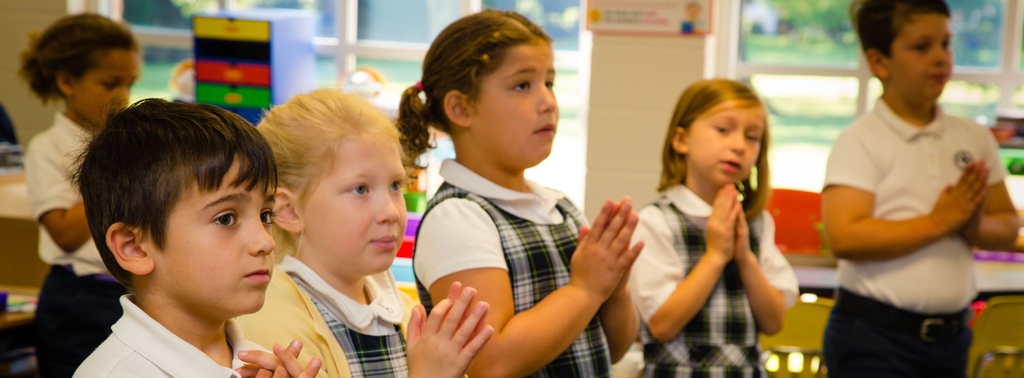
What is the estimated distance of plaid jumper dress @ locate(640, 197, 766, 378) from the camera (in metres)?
1.81

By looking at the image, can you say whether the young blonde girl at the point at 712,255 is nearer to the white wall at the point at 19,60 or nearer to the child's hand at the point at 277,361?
the child's hand at the point at 277,361

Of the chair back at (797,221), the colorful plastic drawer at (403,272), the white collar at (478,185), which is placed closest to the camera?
the white collar at (478,185)

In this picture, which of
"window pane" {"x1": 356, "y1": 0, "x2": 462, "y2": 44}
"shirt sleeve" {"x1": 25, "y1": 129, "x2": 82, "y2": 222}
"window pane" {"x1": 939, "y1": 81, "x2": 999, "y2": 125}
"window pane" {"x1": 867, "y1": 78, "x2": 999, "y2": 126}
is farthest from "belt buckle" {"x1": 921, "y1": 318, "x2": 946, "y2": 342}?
"window pane" {"x1": 356, "y1": 0, "x2": 462, "y2": 44}

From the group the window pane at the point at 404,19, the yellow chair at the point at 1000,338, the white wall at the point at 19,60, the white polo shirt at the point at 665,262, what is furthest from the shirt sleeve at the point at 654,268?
the white wall at the point at 19,60

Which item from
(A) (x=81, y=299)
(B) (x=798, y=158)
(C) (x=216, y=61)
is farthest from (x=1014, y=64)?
(A) (x=81, y=299)

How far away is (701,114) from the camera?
199cm

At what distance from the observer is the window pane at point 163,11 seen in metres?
5.09

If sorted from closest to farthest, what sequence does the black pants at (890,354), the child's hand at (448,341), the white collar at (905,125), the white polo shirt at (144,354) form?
the white polo shirt at (144,354) < the child's hand at (448,341) < the black pants at (890,354) < the white collar at (905,125)

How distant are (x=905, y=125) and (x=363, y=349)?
4.92ft

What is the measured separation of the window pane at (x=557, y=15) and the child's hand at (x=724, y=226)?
3088 millimetres

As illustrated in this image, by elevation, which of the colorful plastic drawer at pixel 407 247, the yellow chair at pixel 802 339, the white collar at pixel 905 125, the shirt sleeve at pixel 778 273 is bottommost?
the yellow chair at pixel 802 339

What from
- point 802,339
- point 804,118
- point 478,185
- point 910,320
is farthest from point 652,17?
point 478,185

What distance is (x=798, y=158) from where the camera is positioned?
503 centimetres

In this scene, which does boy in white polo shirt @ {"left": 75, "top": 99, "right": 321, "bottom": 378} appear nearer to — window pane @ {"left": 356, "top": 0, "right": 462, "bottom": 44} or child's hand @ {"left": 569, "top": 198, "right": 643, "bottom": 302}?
child's hand @ {"left": 569, "top": 198, "right": 643, "bottom": 302}
